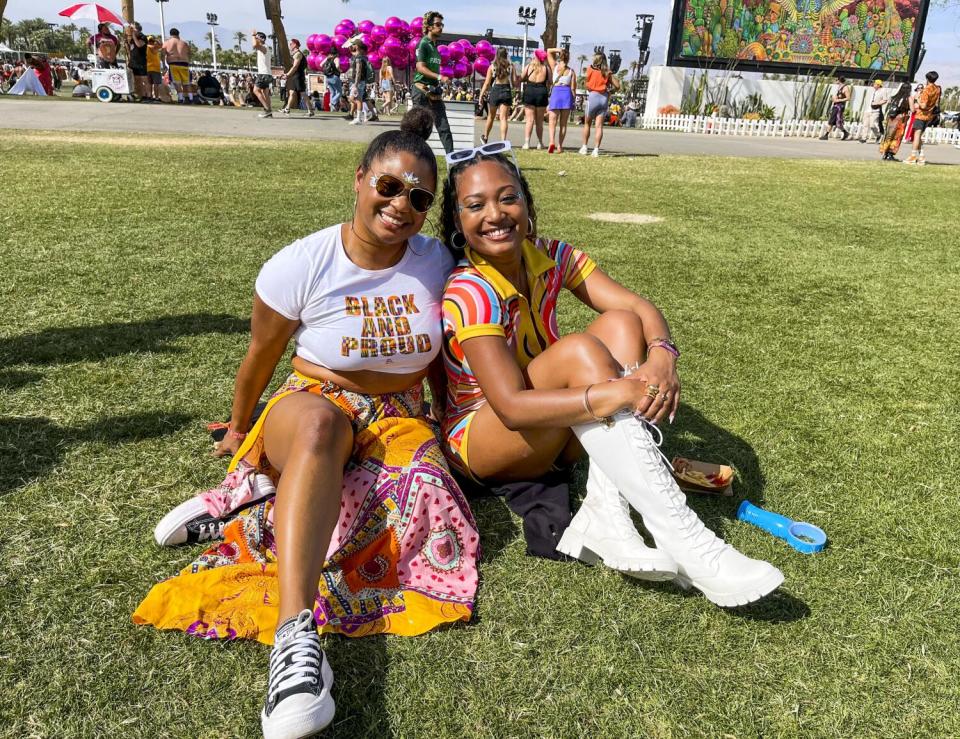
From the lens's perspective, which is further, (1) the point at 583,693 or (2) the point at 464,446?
(2) the point at 464,446

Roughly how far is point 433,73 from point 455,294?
989 cm

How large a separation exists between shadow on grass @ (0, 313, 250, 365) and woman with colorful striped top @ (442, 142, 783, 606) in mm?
2360

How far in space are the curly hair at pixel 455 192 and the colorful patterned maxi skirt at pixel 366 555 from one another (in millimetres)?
672

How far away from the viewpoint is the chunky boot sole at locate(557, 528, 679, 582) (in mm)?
2182

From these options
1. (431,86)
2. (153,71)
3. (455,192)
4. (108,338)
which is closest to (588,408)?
(455,192)

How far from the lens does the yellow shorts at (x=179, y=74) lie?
2642 cm

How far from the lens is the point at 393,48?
3488 centimetres

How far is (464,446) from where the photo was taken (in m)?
2.68

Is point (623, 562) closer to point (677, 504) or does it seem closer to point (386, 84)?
point (677, 504)

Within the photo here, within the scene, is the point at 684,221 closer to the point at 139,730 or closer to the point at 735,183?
the point at 735,183

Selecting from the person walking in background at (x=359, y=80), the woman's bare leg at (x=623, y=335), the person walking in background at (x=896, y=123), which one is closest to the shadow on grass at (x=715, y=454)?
the woman's bare leg at (x=623, y=335)

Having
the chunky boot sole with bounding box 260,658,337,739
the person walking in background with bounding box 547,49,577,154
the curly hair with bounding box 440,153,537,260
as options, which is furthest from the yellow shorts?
the chunky boot sole with bounding box 260,658,337,739

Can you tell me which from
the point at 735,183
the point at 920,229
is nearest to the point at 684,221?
the point at 920,229

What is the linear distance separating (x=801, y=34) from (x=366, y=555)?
33.9 meters
